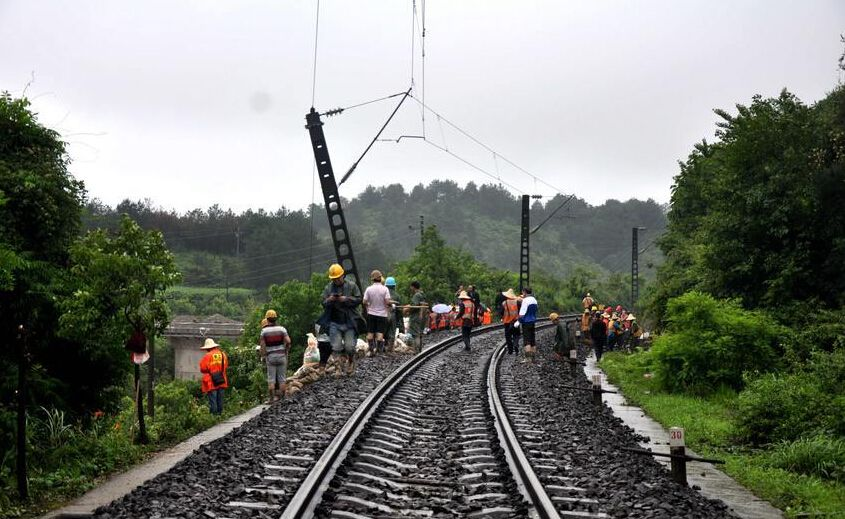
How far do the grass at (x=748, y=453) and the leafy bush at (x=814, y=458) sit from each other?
0.04ft

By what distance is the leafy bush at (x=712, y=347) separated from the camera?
57.9 ft

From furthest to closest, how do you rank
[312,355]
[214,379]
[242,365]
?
[242,365] < [312,355] < [214,379]

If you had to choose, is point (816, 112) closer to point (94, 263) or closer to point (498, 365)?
point (498, 365)

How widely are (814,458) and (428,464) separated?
4625 millimetres

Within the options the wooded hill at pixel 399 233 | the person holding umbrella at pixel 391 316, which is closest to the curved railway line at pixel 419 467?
the person holding umbrella at pixel 391 316

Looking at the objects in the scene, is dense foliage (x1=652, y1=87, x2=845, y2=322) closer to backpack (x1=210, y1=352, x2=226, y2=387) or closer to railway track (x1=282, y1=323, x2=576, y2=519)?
railway track (x1=282, y1=323, x2=576, y2=519)

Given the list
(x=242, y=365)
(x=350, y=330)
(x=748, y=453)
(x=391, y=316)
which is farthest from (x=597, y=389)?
(x=242, y=365)

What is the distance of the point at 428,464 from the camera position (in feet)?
30.7

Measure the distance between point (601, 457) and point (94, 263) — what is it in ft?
23.8

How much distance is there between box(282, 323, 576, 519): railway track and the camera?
729cm

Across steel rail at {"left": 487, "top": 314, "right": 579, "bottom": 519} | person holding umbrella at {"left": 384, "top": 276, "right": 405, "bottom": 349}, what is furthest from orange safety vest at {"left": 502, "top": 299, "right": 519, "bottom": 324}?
steel rail at {"left": 487, "top": 314, "right": 579, "bottom": 519}

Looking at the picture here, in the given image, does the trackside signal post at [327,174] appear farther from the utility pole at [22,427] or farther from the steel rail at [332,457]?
the utility pole at [22,427]

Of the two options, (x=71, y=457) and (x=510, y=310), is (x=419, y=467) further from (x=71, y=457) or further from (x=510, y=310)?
(x=510, y=310)

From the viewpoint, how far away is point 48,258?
52.8 ft
